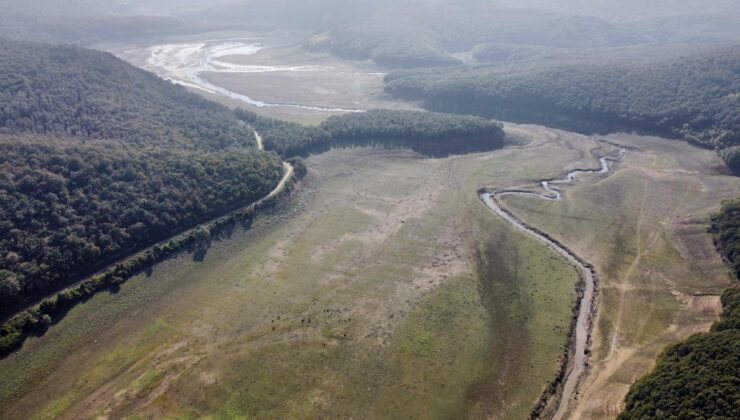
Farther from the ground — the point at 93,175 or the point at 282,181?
the point at 93,175

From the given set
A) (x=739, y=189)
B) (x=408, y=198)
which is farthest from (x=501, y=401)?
(x=739, y=189)

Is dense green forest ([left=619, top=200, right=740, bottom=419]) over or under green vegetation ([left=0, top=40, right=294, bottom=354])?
under

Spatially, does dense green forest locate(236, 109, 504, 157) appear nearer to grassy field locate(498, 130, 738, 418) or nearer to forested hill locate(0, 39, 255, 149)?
forested hill locate(0, 39, 255, 149)

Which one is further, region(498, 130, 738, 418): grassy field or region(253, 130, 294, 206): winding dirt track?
region(253, 130, 294, 206): winding dirt track

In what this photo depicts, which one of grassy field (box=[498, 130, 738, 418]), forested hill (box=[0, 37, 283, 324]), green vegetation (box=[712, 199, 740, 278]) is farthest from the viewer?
green vegetation (box=[712, 199, 740, 278])

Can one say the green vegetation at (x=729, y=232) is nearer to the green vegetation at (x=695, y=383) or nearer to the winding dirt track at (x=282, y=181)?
the green vegetation at (x=695, y=383)

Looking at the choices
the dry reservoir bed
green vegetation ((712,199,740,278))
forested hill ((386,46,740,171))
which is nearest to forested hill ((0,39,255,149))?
the dry reservoir bed

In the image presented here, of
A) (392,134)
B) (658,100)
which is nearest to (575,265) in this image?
(392,134)

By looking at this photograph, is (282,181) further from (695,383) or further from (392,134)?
(695,383)

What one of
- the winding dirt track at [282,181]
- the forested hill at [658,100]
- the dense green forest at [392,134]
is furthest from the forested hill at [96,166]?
the forested hill at [658,100]
